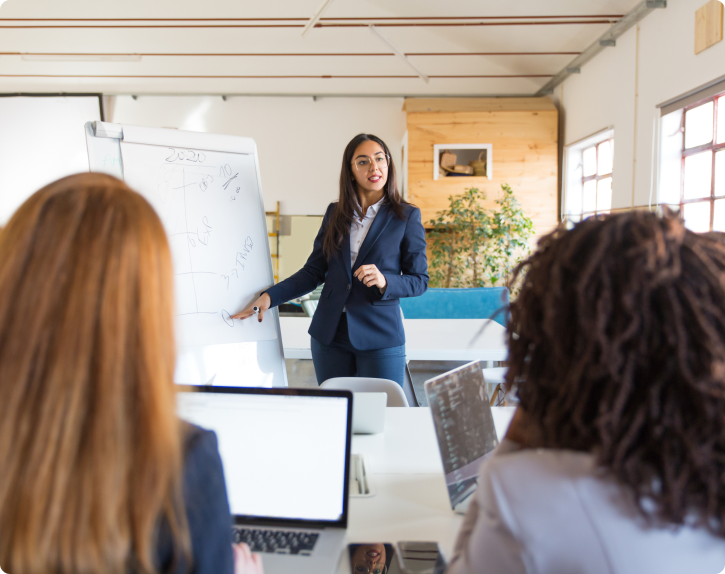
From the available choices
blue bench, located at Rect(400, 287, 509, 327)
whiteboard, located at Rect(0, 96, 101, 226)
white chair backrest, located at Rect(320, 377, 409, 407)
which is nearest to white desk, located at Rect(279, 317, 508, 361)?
white chair backrest, located at Rect(320, 377, 409, 407)

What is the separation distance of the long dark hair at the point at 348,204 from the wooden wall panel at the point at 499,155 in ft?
12.8

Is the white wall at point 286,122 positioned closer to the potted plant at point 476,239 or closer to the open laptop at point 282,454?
the potted plant at point 476,239

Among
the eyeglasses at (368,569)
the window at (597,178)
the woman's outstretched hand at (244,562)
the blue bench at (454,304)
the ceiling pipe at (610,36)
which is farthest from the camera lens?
the window at (597,178)

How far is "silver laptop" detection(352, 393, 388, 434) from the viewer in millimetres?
1408

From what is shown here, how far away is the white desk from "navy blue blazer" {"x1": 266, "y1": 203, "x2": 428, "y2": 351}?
44 cm

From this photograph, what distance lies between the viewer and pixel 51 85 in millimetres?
6883

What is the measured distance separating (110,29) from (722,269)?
23.6 feet

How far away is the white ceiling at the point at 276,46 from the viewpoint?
5551 mm

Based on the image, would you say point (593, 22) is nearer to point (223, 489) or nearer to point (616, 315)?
point (616, 315)

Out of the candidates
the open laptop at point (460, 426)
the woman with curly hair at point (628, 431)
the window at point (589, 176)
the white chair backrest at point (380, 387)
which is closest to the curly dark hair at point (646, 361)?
the woman with curly hair at point (628, 431)

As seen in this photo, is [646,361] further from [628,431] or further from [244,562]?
[244,562]

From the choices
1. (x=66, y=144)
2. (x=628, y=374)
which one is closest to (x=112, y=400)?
(x=628, y=374)

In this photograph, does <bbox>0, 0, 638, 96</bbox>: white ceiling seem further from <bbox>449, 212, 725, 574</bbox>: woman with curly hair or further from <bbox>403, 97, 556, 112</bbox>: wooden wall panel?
<bbox>449, 212, 725, 574</bbox>: woman with curly hair

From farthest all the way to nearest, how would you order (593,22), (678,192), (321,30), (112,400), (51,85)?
(51,85), (321,30), (593,22), (678,192), (112,400)
